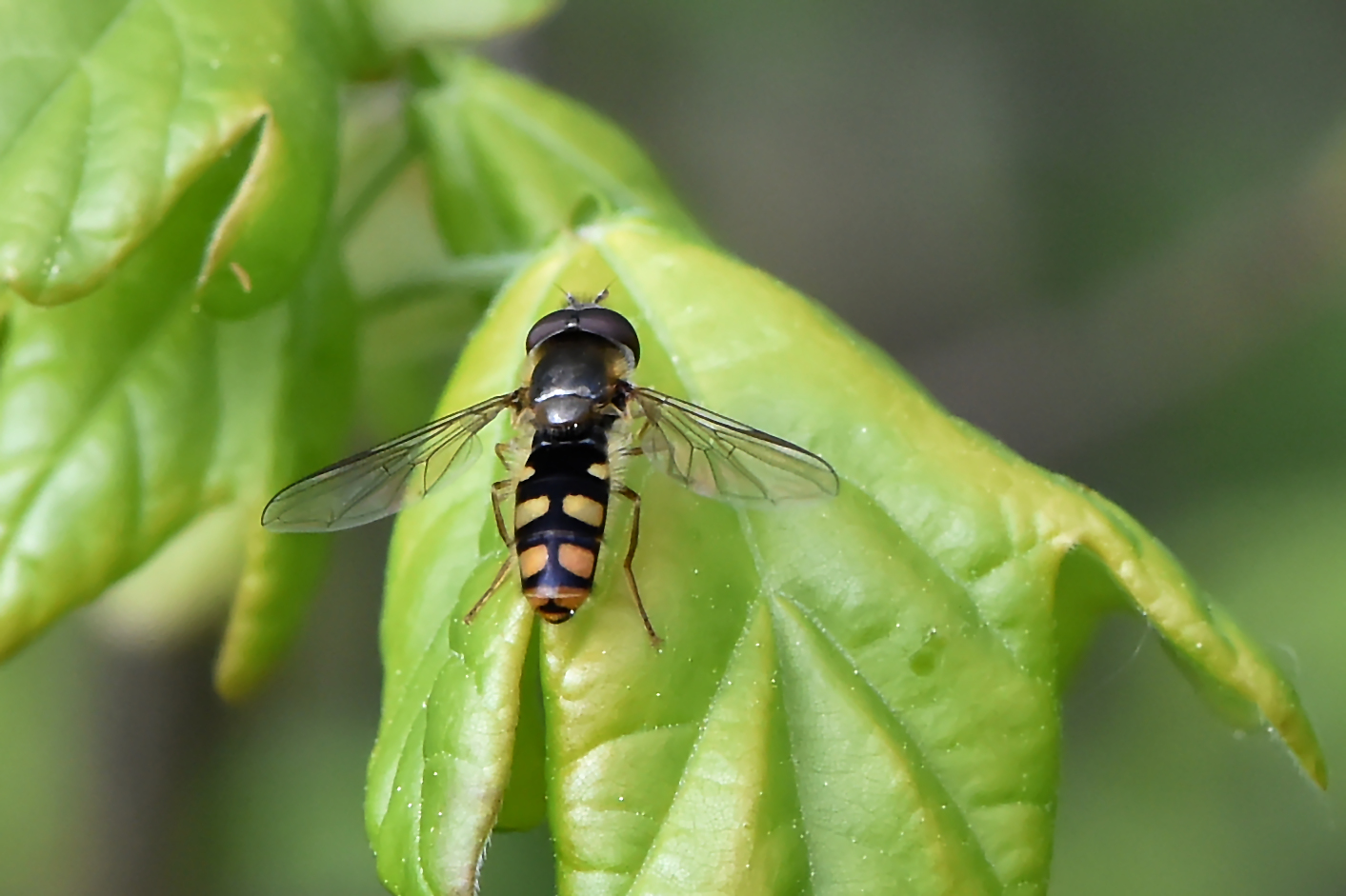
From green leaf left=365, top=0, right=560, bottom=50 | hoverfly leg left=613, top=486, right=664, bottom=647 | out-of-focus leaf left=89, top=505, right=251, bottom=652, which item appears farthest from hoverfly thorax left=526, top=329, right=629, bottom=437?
out-of-focus leaf left=89, top=505, right=251, bottom=652

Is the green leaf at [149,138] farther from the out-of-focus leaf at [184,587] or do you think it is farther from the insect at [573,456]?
the out-of-focus leaf at [184,587]

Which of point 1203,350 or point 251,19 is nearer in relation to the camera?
point 251,19

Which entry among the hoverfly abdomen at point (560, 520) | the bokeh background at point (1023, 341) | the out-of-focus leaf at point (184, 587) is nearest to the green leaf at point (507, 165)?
the bokeh background at point (1023, 341)

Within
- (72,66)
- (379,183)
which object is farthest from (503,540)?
(379,183)

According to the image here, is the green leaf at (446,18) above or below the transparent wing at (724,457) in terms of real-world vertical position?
above

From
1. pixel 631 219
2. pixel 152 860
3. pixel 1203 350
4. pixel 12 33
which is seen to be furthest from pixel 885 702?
pixel 1203 350

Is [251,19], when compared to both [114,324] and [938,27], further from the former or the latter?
[938,27]
